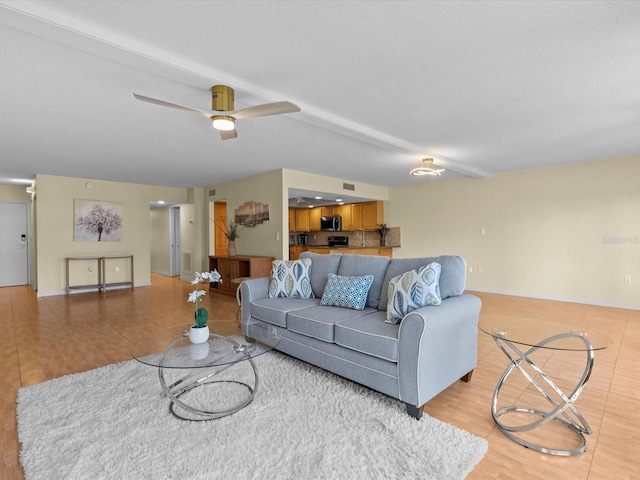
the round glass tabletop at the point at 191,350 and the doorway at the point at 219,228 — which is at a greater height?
the doorway at the point at 219,228

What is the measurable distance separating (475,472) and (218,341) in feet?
5.83

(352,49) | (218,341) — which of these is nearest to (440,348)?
(218,341)

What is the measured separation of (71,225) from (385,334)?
288 inches

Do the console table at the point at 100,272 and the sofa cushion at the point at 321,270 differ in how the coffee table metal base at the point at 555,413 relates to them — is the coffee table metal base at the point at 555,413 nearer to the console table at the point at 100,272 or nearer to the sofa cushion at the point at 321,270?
the sofa cushion at the point at 321,270

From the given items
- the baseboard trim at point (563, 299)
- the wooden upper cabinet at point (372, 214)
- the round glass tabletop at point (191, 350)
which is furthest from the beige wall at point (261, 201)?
the baseboard trim at point (563, 299)

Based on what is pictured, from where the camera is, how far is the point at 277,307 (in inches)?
123

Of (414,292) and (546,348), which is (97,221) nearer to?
(414,292)

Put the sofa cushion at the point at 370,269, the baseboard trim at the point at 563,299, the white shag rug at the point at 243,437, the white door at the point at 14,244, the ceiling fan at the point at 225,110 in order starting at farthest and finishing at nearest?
the white door at the point at 14,244, the baseboard trim at the point at 563,299, the sofa cushion at the point at 370,269, the ceiling fan at the point at 225,110, the white shag rug at the point at 243,437

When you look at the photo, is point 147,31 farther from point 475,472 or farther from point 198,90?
point 475,472

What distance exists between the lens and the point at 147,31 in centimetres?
199

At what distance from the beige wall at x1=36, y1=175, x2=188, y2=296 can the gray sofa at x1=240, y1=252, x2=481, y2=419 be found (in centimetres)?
566

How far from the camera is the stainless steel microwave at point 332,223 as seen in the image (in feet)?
29.6

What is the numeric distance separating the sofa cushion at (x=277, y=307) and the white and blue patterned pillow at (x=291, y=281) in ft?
0.30

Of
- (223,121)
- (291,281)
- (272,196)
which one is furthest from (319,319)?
(272,196)
